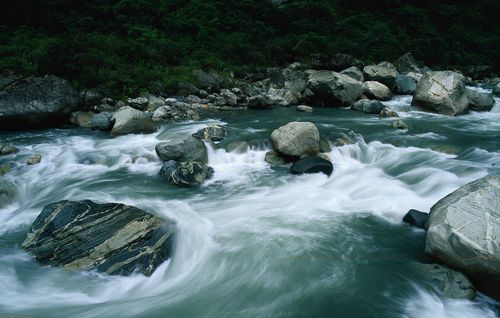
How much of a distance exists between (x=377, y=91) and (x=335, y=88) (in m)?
2.01

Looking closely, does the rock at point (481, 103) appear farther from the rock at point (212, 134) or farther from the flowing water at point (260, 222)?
the rock at point (212, 134)

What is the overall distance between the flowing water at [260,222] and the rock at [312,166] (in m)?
0.16

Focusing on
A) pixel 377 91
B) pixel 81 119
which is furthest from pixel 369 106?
pixel 81 119

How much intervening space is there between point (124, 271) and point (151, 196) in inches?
89.2

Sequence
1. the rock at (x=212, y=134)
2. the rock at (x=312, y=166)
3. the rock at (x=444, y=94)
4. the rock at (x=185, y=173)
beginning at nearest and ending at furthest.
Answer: the rock at (x=185, y=173) → the rock at (x=312, y=166) → the rock at (x=212, y=134) → the rock at (x=444, y=94)

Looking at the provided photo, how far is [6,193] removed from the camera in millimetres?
6270

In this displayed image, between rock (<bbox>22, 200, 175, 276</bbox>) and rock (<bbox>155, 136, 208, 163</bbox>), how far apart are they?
2.74m

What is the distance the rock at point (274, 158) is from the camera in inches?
307

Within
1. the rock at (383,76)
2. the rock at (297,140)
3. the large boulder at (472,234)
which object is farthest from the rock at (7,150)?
the rock at (383,76)

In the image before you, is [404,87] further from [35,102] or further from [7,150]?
[7,150]

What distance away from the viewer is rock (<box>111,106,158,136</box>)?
984 centimetres

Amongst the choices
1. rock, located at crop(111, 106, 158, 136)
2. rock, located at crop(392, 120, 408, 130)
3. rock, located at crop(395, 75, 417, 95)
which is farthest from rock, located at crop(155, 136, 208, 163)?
rock, located at crop(395, 75, 417, 95)

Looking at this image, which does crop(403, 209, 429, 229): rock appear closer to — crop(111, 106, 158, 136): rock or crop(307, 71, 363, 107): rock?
crop(111, 106, 158, 136): rock

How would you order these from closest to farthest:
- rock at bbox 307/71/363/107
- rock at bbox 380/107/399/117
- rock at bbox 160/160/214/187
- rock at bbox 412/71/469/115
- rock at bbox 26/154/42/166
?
rock at bbox 160/160/214/187 → rock at bbox 26/154/42/166 → rock at bbox 412/71/469/115 → rock at bbox 380/107/399/117 → rock at bbox 307/71/363/107
